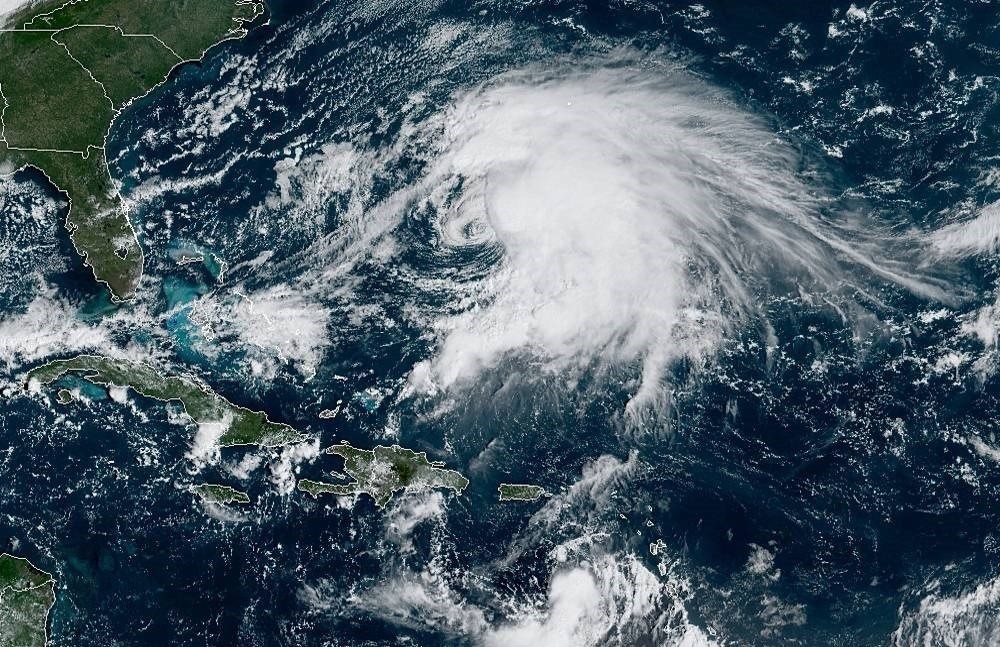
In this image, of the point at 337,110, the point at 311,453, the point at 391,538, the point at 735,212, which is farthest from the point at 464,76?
the point at 391,538

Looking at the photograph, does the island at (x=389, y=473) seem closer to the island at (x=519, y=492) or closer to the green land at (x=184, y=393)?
the island at (x=519, y=492)

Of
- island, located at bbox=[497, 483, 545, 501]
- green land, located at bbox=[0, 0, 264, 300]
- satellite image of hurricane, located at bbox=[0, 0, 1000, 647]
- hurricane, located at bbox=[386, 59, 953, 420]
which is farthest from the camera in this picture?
green land, located at bbox=[0, 0, 264, 300]

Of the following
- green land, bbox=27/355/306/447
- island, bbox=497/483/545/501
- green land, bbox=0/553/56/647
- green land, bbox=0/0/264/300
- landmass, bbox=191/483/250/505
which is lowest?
island, bbox=497/483/545/501

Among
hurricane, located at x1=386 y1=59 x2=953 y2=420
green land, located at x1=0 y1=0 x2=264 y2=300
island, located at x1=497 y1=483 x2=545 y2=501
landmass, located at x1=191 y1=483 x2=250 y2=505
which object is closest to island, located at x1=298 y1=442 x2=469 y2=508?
island, located at x1=497 y1=483 x2=545 y2=501

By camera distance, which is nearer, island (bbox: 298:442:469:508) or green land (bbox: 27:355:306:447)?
island (bbox: 298:442:469:508)

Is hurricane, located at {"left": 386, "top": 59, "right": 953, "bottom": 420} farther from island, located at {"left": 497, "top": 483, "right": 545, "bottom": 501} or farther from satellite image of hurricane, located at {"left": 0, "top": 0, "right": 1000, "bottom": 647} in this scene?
island, located at {"left": 497, "top": 483, "right": 545, "bottom": 501}

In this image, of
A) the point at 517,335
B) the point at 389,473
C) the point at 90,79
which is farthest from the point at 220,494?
the point at 90,79

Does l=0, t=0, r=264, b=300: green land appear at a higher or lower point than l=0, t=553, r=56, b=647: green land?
higher
